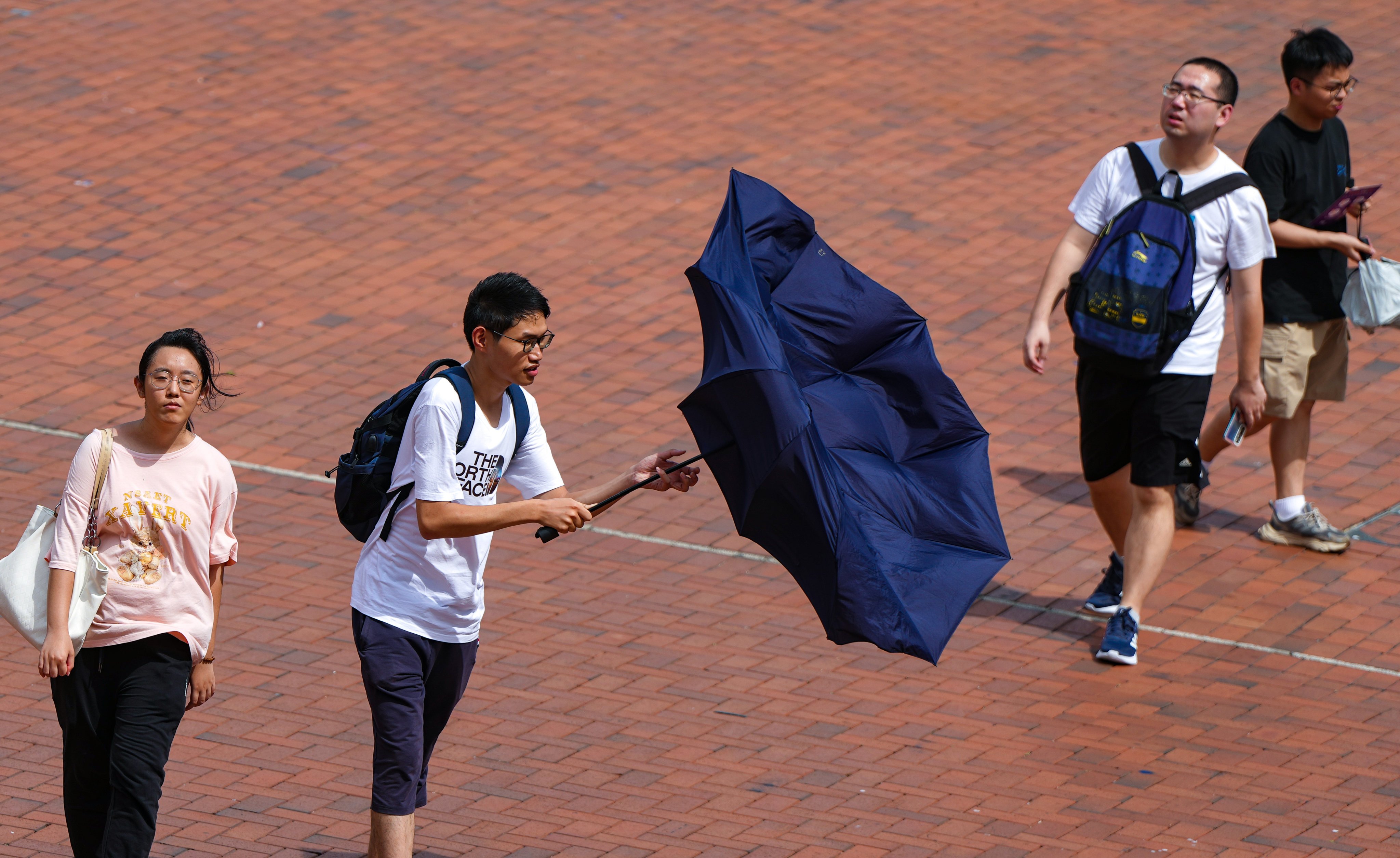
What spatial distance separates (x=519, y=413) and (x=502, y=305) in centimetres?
38

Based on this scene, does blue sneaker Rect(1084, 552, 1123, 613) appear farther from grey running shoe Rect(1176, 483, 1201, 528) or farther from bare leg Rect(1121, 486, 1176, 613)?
grey running shoe Rect(1176, 483, 1201, 528)

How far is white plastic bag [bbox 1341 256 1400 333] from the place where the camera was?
7992mm

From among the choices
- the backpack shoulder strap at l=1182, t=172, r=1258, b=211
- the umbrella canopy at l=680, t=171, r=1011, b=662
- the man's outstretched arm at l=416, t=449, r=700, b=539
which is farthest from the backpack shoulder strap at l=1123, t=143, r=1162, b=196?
the man's outstretched arm at l=416, t=449, r=700, b=539

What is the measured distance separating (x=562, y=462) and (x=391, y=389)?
1.15 meters

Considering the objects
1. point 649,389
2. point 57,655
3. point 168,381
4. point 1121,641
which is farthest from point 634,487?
point 649,389

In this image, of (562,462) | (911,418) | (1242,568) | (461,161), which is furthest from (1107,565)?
(461,161)

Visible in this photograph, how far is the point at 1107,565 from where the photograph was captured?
8133mm

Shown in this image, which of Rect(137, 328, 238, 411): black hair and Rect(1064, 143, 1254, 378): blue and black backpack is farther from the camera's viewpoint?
Rect(1064, 143, 1254, 378): blue and black backpack

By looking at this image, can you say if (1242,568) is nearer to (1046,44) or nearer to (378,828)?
(378,828)

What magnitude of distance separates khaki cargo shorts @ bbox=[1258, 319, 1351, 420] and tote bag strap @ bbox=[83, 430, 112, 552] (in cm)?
497

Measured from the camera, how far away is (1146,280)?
7.12 metres

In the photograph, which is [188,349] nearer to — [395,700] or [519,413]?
[519,413]

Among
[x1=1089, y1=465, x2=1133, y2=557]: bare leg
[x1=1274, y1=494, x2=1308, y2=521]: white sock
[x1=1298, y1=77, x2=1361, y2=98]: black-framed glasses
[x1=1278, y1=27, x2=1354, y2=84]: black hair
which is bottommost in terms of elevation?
[x1=1274, y1=494, x2=1308, y2=521]: white sock

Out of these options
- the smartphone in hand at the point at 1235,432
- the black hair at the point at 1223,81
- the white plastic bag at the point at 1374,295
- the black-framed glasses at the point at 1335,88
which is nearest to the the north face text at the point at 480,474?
the black hair at the point at 1223,81
